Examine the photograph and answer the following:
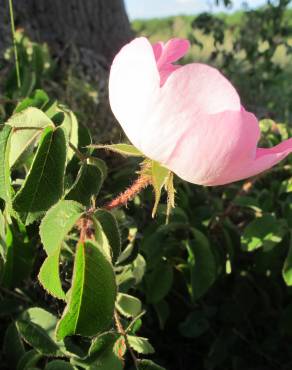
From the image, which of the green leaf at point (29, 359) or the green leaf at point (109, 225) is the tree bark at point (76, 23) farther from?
the green leaf at point (109, 225)

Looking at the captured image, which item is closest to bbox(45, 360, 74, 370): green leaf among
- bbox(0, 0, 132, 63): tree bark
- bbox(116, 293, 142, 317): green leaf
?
bbox(116, 293, 142, 317): green leaf

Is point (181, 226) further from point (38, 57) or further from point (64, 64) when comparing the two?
point (64, 64)

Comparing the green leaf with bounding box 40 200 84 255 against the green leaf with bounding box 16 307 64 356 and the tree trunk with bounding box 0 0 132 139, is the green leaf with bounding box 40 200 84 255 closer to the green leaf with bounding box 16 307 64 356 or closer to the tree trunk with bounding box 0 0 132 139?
the green leaf with bounding box 16 307 64 356

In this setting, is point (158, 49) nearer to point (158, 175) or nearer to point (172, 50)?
point (172, 50)

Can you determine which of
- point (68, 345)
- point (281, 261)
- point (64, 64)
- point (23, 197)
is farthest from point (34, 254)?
point (64, 64)

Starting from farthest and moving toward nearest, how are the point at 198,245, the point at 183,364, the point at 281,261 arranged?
the point at 183,364 → the point at 281,261 → the point at 198,245

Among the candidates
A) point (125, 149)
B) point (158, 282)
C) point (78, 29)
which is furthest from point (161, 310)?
point (78, 29)

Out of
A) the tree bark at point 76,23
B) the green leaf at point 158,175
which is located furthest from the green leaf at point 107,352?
the tree bark at point 76,23
